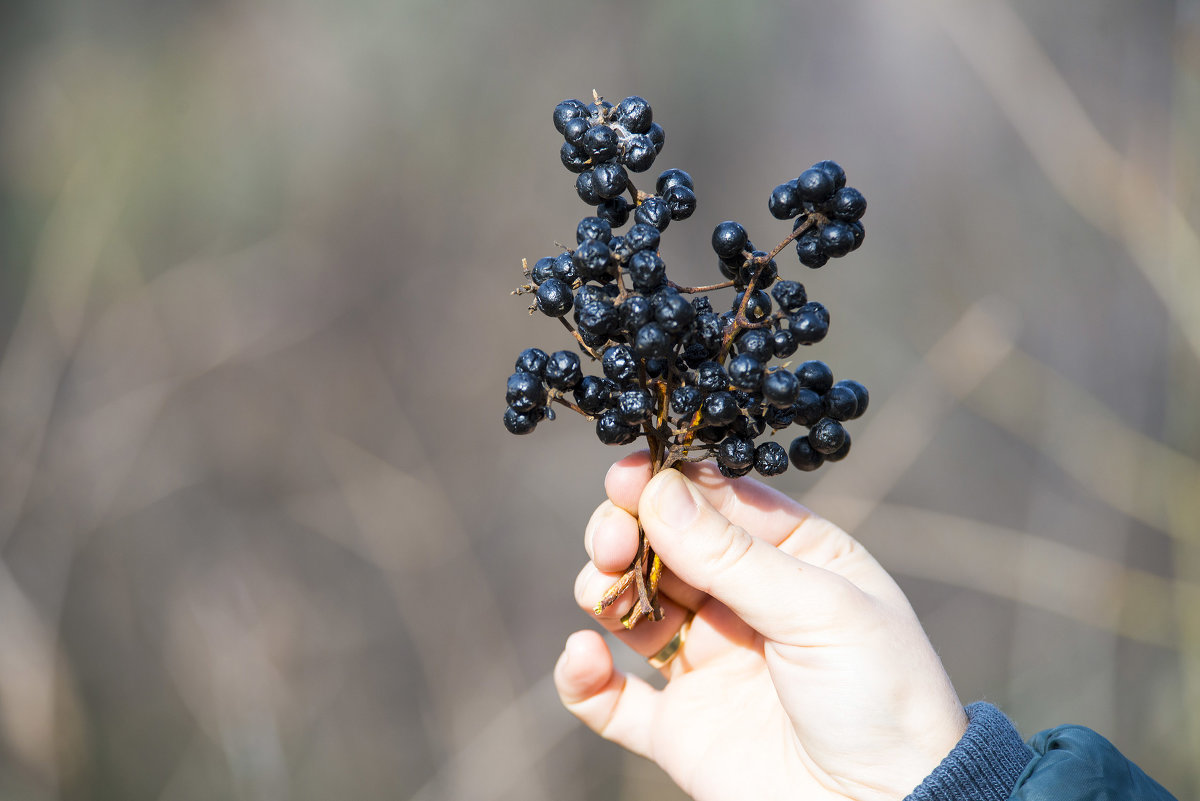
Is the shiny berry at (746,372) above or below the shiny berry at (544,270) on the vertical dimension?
below

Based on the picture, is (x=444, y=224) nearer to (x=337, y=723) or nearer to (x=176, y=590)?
(x=176, y=590)

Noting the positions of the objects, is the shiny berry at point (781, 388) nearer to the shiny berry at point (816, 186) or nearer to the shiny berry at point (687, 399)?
the shiny berry at point (687, 399)

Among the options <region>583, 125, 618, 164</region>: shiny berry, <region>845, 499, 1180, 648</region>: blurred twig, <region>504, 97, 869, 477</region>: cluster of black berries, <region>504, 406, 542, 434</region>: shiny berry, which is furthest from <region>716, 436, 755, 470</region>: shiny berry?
<region>845, 499, 1180, 648</region>: blurred twig

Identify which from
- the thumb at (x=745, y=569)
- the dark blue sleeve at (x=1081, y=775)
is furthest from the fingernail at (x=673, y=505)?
the dark blue sleeve at (x=1081, y=775)

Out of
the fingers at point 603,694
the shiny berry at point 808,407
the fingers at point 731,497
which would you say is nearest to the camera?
the shiny berry at point 808,407

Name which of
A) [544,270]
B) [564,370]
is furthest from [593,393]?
[544,270]

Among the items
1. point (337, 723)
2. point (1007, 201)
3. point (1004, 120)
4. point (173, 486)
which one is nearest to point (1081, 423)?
point (1007, 201)
